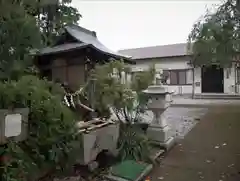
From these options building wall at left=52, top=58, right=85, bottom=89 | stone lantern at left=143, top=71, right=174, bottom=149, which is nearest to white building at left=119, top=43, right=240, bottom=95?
building wall at left=52, top=58, right=85, bottom=89

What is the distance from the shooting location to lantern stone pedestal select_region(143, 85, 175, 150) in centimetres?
547

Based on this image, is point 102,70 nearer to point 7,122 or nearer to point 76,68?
point 7,122

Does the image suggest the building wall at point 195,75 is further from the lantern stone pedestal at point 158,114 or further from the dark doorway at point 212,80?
the lantern stone pedestal at point 158,114

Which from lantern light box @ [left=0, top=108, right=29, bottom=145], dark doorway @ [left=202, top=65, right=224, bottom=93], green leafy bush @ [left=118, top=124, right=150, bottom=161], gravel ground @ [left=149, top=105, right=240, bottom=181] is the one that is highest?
dark doorway @ [left=202, top=65, right=224, bottom=93]

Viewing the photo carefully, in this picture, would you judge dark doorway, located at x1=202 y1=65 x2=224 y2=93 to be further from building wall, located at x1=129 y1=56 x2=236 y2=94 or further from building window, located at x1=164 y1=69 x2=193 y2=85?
building window, located at x1=164 y1=69 x2=193 y2=85

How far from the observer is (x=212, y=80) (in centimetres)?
1961

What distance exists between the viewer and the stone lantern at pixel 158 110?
18.0 ft

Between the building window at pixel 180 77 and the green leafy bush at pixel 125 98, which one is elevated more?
the building window at pixel 180 77

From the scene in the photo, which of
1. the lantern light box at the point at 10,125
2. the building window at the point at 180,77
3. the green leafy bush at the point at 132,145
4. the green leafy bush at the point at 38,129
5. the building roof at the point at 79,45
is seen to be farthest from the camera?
the building window at the point at 180,77

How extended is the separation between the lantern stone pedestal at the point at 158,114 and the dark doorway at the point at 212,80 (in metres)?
14.8

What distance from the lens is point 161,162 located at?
4.80 metres

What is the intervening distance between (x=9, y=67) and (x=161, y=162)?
3641mm

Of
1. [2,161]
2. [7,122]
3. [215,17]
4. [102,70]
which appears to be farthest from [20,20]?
[215,17]

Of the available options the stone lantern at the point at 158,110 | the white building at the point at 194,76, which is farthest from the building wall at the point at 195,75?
the stone lantern at the point at 158,110
